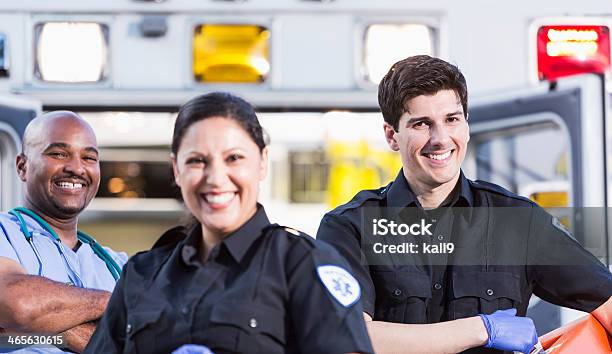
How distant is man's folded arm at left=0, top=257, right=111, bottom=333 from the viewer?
8.55 ft

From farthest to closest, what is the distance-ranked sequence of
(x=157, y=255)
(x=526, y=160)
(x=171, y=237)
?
(x=526, y=160) < (x=171, y=237) < (x=157, y=255)

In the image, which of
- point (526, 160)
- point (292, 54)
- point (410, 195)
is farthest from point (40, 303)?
point (526, 160)

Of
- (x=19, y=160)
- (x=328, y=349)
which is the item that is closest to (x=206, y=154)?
(x=328, y=349)

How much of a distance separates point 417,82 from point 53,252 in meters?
1.17

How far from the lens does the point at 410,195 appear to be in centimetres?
240

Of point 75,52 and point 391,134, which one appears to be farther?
point 75,52

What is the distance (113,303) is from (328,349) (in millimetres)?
470

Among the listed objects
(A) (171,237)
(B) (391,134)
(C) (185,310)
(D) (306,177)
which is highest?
(B) (391,134)

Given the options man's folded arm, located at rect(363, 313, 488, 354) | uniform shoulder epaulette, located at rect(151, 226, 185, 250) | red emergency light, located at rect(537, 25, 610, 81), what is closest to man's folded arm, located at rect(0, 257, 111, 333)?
uniform shoulder epaulette, located at rect(151, 226, 185, 250)

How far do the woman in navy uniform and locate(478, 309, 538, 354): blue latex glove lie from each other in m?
0.50

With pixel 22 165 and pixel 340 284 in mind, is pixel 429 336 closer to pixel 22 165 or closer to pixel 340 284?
pixel 340 284

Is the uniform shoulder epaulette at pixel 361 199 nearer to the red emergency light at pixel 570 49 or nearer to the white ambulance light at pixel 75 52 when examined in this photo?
the red emergency light at pixel 570 49

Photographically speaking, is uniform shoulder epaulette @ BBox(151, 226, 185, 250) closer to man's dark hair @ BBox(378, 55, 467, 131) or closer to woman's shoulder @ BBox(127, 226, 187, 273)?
woman's shoulder @ BBox(127, 226, 187, 273)

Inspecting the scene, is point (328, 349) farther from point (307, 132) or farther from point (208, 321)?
point (307, 132)
